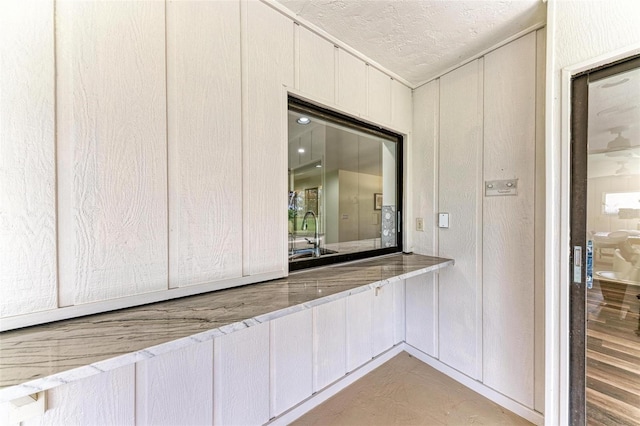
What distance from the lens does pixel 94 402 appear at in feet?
3.01

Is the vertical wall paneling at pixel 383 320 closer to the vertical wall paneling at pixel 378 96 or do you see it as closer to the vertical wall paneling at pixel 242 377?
the vertical wall paneling at pixel 242 377

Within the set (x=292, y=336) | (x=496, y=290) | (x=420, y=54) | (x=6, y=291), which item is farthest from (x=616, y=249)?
(x=6, y=291)

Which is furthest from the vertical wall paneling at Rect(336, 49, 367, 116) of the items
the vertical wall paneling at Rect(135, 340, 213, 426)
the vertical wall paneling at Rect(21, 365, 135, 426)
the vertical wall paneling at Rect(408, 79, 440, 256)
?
the vertical wall paneling at Rect(21, 365, 135, 426)

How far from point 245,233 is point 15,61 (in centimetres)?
95

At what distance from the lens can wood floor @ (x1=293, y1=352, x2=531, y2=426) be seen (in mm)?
1477

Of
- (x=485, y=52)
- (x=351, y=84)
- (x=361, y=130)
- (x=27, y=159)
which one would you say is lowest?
(x=27, y=159)

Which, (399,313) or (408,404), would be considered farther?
(399,313)

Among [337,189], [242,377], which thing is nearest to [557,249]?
[337,189]

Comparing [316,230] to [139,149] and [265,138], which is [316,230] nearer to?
[265,138]

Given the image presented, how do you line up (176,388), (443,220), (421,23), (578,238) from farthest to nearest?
(443,220)
(421,23)
(578,238)
(176,388)

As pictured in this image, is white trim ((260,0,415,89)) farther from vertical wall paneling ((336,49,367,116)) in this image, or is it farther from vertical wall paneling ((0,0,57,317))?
vertical wall paneling ((0,0,57,317))

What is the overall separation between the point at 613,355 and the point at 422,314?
104 centimetres

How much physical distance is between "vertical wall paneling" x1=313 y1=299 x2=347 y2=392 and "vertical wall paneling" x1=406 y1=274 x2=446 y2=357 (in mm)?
717

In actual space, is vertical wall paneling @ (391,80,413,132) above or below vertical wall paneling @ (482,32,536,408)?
above
